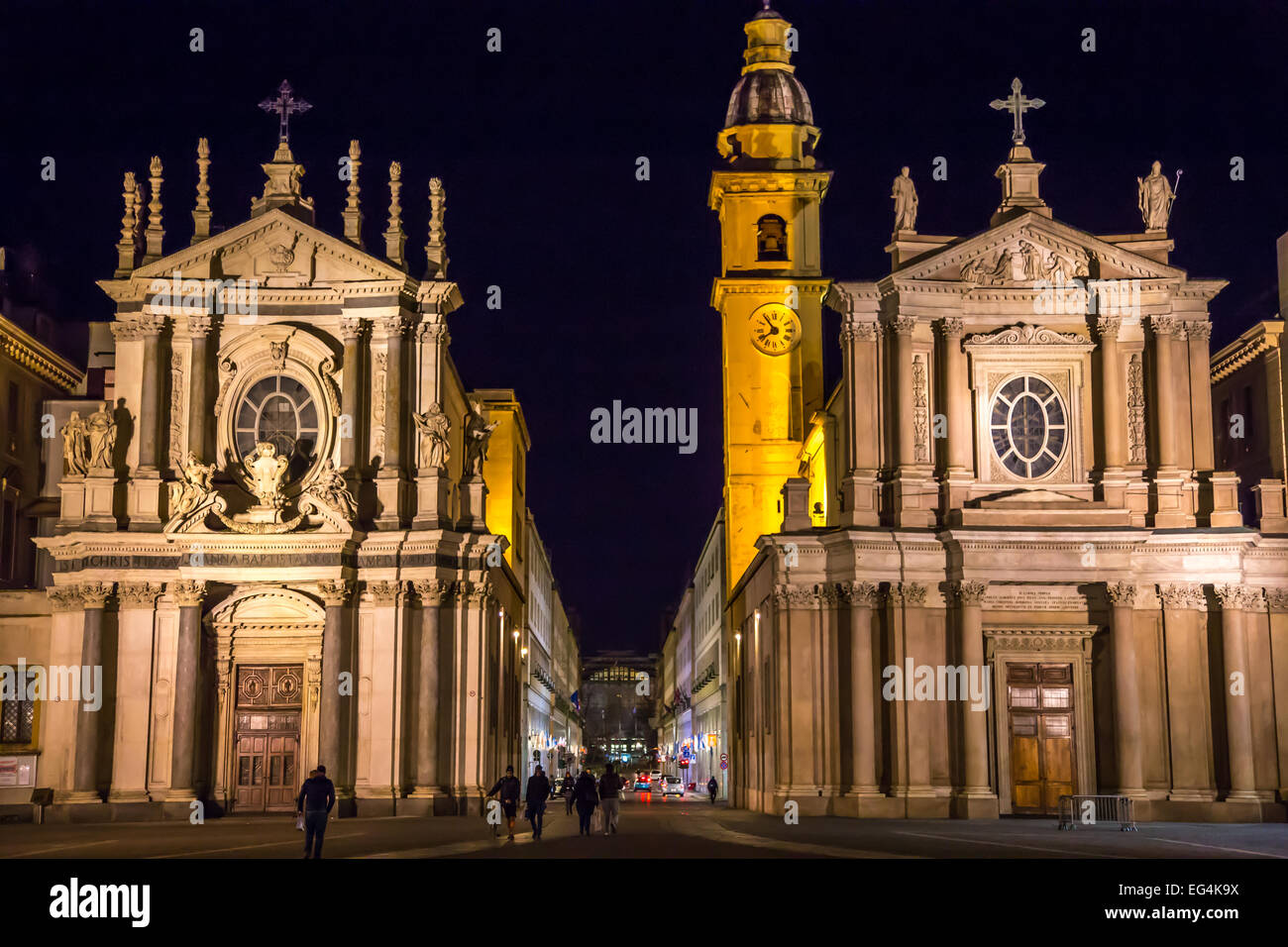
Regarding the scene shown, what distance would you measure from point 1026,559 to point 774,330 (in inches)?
907

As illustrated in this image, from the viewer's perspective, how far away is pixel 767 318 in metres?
66.2

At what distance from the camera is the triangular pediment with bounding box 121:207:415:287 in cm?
4900

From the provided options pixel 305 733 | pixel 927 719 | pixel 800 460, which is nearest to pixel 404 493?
pixel 305 733

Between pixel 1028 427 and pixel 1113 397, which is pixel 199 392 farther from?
pixel 1113 397

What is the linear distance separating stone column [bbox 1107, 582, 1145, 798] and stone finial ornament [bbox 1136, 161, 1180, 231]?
11.5 m

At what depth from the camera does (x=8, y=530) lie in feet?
193

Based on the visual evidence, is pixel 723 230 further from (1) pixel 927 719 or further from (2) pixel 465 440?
(1) pixel 927 719

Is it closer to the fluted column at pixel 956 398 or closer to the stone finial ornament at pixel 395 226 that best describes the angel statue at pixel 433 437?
the stone finial ornament at pixel 395 226

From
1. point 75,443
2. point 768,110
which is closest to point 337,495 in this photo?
point 75,443

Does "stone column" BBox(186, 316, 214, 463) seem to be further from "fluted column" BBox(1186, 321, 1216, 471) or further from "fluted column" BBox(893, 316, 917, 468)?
"fluted column" BBox(1186, 321, 1216, 471)

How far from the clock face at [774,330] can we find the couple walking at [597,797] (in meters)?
30.6

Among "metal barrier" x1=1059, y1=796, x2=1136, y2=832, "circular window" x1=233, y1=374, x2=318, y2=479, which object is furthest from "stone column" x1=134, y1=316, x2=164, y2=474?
"metal barrier" x1=1059, y1=796, x2=1136, y2=832

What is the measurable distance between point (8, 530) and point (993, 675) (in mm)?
36440
